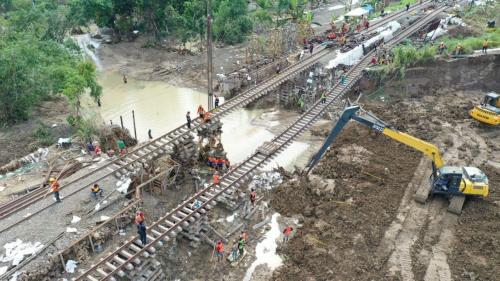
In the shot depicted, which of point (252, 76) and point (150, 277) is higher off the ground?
point (252, 76)

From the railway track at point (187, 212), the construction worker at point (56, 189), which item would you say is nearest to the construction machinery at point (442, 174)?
the railway track at point (187, 212)

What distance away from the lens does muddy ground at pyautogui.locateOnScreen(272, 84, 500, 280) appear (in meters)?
17.5

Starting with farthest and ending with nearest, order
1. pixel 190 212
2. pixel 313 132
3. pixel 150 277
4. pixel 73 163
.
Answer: pixel 313 132 < pixel 73 163 < pixel 190 212 < pixel 150 277

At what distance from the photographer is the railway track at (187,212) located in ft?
48.7

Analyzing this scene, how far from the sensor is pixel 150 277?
15.9 meters

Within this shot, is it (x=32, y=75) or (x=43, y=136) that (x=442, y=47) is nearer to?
(x=43, y=136)

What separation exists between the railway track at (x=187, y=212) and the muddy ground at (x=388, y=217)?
2.35m

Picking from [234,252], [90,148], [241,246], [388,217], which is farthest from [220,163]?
[388,217]

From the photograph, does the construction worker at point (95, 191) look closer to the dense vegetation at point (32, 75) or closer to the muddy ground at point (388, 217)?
the muddy ground at point (388, 217)

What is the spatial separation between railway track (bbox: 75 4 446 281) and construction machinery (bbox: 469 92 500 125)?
965 centimetres

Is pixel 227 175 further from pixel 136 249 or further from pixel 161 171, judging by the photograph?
pixel 136 249

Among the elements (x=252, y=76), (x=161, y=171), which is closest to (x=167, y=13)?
(x=252, y=76)

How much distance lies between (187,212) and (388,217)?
993 centimetres

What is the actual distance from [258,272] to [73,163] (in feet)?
38.8
